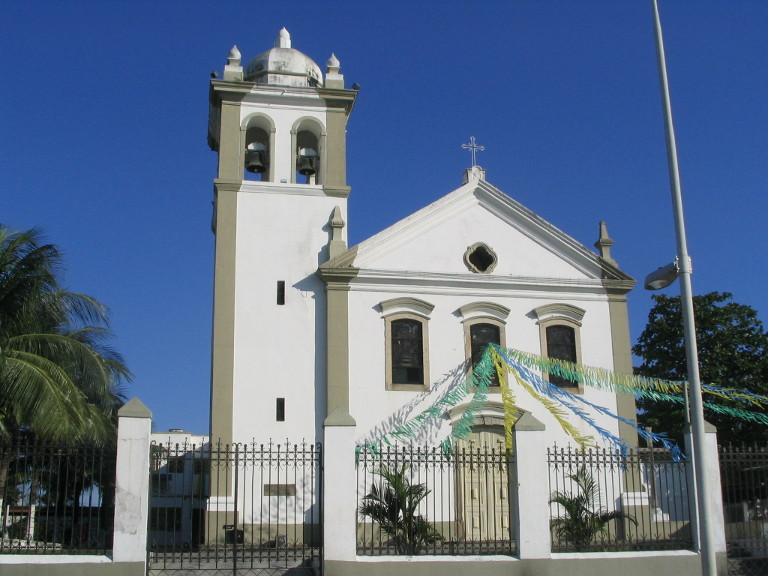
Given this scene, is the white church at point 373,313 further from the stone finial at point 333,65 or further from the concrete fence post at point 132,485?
the concrete fence post at point 132,485

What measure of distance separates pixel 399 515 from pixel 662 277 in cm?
634

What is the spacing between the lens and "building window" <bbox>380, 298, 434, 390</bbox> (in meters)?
21.8

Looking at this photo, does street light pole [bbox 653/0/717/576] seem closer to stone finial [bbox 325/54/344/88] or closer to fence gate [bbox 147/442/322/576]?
fence gate [bbox 147/442/322/576]

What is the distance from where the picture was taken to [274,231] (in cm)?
2277

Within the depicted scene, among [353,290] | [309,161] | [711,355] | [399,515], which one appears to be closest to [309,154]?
[309,161]

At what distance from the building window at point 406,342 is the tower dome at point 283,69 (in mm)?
7004

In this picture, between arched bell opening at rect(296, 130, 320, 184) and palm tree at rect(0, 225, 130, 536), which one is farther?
arched bell opening at rect(296, 130, 320, 184)

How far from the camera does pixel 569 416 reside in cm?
2200

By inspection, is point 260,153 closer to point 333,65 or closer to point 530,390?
point 333,65

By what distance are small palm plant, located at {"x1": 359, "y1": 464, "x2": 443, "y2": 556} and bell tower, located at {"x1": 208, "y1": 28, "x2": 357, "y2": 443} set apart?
569 centimetres

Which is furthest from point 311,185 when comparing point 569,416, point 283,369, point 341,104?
point 569,416

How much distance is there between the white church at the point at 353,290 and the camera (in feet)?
70.2

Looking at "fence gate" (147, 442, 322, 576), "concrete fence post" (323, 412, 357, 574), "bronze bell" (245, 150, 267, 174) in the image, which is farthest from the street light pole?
"bronze bell" (245, 150, 267, 174)

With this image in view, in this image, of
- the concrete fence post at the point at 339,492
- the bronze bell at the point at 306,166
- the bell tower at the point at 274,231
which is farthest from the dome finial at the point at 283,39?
the concrete fence post at the point at 339,492
